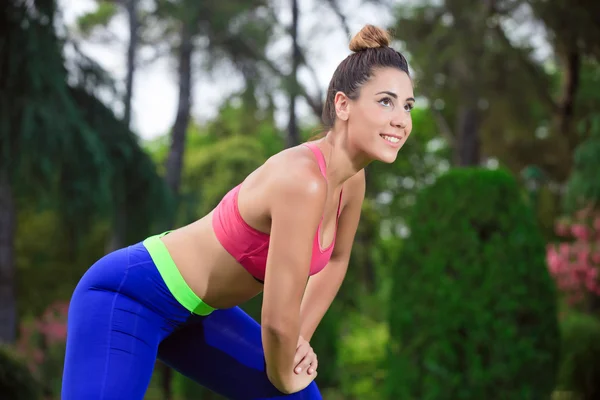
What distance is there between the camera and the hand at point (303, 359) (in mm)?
2188

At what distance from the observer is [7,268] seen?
32.1 feet

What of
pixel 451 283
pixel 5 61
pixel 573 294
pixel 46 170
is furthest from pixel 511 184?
pixel 573 294

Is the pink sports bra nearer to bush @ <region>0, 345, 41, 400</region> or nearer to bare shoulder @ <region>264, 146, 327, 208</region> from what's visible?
bare shoulder @ <region>264, 146, 327, 208</region>

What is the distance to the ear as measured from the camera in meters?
2.11

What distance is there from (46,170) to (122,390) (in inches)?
281

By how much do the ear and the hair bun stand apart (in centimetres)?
15

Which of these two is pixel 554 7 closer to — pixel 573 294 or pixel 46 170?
pixel 573 294

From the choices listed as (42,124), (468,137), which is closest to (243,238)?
(42,124)

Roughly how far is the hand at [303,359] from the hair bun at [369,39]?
854 millimetres

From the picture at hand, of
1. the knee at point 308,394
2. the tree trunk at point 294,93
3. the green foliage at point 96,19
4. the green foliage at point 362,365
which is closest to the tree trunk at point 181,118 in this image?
the tree trunk at point 294,93

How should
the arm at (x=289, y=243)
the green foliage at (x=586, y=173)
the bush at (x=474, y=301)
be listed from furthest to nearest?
the green foliage at (x=586, y=173), the bush at (x=474, y=301), the arm at (x=289, y=243)

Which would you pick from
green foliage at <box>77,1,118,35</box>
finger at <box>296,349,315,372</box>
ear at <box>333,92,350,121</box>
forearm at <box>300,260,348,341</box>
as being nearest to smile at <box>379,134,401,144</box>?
ear at <box>333,92,350,121</box>

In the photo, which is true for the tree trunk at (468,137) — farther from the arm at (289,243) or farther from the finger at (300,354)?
the arm at (289,243)

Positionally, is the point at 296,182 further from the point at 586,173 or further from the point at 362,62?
the point at 586,173
